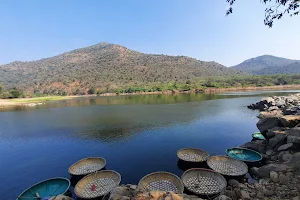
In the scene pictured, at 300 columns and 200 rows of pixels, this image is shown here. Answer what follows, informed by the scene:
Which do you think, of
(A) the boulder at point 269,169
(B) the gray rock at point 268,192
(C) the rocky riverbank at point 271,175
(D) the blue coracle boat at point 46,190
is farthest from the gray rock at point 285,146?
(D) the blue coracle boat at point 46,190

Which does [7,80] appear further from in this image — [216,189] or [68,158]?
[216,189]

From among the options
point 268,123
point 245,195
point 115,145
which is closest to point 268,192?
point 245,195

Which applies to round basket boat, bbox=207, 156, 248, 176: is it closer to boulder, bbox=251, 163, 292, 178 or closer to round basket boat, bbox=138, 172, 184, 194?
boulder, bbox=251, 163, 292, 178

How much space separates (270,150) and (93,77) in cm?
13300

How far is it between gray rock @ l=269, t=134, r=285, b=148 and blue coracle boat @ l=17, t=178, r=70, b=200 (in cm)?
1715

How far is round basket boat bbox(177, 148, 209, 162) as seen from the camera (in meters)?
15.9

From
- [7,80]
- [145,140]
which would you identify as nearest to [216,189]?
[145,140]

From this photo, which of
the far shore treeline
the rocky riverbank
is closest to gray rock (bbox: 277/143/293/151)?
the rocky riverbank

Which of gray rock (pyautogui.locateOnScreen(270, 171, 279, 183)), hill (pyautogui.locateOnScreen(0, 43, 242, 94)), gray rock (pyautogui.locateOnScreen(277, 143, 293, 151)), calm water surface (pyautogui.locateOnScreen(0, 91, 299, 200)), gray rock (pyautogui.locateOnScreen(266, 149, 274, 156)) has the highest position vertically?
hill (pyautogui.locateOnScreen(0, 43, 242, 94))

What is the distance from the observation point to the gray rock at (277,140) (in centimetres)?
1523

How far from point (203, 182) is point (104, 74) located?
136954 mm

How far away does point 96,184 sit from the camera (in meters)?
12.8

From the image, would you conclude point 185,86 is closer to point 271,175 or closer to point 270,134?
point 270,134

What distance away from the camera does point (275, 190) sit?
8703mm
